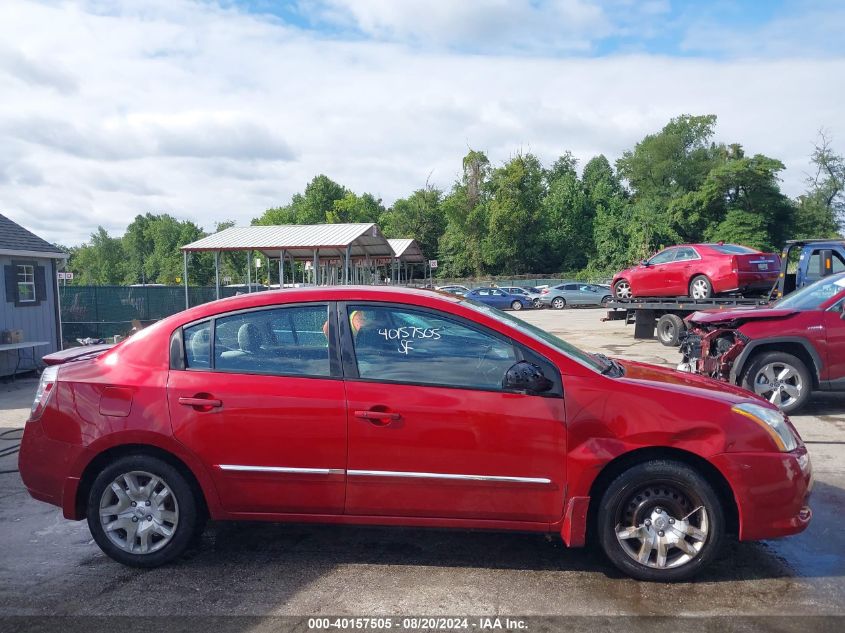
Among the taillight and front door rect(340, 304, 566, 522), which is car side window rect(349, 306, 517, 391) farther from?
the taillight

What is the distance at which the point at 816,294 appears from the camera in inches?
330

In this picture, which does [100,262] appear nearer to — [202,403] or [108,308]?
[108,308]

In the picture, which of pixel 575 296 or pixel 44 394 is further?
pixel 575 296

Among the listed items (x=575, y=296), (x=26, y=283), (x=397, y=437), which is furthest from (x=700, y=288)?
(x=575, y=296)

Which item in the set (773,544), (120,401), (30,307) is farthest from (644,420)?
(30,307)

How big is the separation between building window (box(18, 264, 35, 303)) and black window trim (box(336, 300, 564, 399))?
12.6 meters

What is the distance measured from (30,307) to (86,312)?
6.45m

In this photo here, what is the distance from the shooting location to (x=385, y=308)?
409 cm

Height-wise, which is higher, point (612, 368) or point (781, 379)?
point (612, 368)

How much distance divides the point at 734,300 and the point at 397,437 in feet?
40.9

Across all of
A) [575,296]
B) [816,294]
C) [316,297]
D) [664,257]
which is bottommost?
[575,296]

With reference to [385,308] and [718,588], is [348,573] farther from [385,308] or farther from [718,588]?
[718,588]

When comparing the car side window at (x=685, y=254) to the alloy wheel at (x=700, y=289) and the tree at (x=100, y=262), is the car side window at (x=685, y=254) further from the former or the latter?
the tree at (x=100, y=262)

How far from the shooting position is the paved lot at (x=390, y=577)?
3605mm
